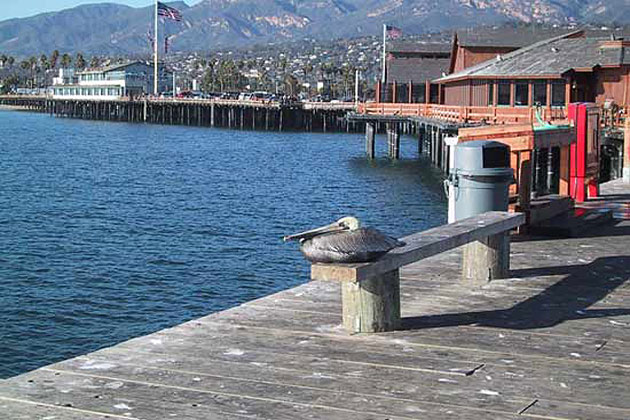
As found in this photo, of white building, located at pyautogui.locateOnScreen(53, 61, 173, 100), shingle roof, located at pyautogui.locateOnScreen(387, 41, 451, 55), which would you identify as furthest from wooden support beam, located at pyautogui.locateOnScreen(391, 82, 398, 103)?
white building, located at pyautogui.locateOnScreen(53, 61, 173, 100)

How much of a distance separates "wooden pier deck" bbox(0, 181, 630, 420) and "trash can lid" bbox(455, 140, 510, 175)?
2169 millimetres

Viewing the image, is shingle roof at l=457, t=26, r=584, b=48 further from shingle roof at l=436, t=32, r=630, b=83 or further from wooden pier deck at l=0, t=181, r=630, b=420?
wooden pier deck at l=0, t=181, r=630, b=420

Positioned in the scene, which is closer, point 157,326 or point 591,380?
point 591,380

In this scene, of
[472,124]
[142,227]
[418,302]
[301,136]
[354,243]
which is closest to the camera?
[354,243]

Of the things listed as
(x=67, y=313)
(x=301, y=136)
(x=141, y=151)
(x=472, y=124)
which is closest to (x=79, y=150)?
(x=141, y=151)

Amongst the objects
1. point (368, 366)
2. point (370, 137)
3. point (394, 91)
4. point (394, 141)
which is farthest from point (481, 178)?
point (394, 91)

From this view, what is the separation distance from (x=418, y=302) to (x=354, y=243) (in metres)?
1.89

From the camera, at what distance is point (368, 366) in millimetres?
7426

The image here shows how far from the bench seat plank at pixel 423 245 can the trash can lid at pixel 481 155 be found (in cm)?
107

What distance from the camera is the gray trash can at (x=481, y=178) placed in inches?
476

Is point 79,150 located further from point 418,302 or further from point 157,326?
point 418,302

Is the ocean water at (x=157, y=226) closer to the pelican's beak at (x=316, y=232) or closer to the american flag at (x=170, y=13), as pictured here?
the pelican's beak at (x=316, y=232)

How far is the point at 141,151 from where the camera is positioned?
77.0 metres

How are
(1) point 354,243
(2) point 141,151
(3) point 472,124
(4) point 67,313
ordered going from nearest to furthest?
(1) point 354,243 < (4) point 67,313 < (3) point 472,124 < (2) point 141,151
